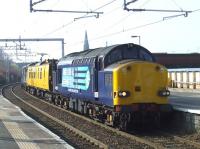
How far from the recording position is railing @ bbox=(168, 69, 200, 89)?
156 feet

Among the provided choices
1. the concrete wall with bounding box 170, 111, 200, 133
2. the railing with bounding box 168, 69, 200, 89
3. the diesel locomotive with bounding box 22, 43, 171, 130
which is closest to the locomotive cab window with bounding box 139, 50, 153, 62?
the diesel locomotive with bounding box 22, 43, 171, 130

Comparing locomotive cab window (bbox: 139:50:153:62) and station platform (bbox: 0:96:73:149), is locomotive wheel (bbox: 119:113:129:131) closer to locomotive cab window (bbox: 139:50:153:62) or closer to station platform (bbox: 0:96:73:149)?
station platform (bbox: 0:96:73:149)

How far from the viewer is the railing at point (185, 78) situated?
47438 millimetres

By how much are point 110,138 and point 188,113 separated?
2988mm

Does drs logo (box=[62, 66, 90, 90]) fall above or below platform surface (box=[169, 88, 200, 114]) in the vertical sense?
above

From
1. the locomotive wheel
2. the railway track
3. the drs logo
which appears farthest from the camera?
the drs logo

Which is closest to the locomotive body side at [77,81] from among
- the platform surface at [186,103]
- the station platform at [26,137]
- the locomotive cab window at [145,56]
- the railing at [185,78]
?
the locomotive cab window at [145,56]

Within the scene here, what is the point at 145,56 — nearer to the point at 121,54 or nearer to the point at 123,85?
the point at 121,54

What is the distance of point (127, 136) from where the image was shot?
1709cm

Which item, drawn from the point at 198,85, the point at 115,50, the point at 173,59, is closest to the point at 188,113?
the point at 115,50

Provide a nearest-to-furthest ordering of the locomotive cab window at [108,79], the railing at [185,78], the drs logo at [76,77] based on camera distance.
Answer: the locomotive cab window at [108,79], the drs logo at [76,77], the railing at [185,78]

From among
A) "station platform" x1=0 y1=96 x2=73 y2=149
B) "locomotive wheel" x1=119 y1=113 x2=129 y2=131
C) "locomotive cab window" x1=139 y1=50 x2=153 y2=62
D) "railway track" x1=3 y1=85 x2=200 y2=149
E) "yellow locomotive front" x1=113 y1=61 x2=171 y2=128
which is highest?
"locomotive cab window" x1=139 y1=50 x2=153 y2=62

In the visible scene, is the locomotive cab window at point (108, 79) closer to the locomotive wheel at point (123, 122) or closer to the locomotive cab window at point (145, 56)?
the locomotive wheel at point (123, 122)

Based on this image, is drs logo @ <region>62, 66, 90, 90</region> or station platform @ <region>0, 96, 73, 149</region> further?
drs logo @ <region>62, 66, 90, 90</region>
